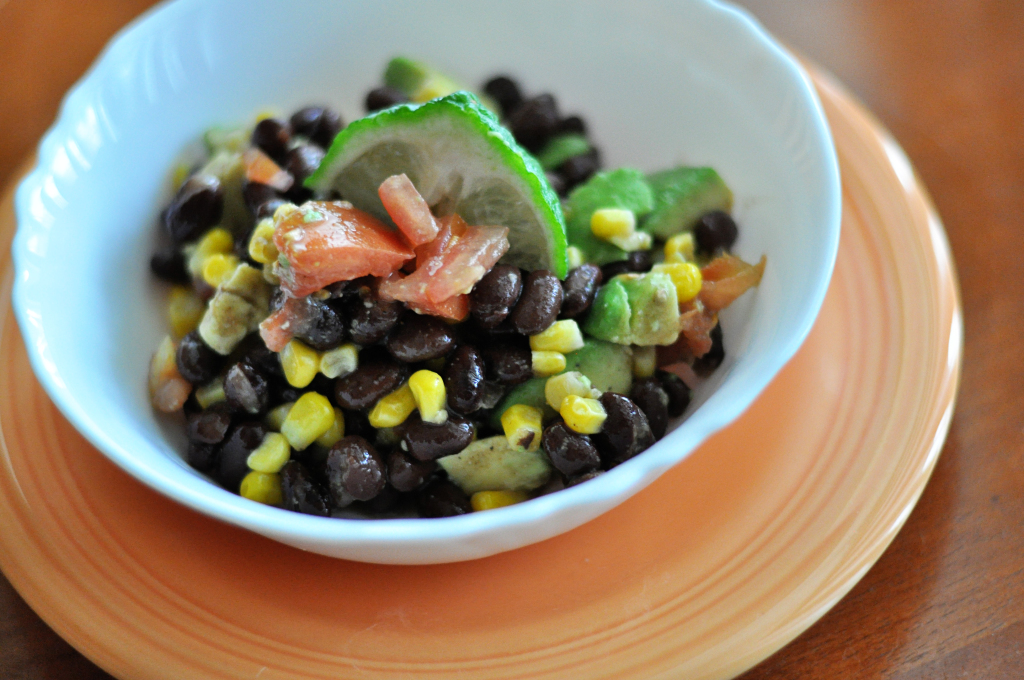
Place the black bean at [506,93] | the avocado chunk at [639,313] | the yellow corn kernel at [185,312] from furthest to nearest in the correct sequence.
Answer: the black bean at [506,93]
the yellow corn kernel at [185,312]
the avocado chunk at [639,313]

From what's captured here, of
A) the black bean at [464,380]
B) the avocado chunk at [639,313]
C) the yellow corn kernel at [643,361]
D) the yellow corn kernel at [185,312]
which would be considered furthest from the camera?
the yellow corn kernel at [185,312]

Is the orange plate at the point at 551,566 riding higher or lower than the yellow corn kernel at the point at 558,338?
lower

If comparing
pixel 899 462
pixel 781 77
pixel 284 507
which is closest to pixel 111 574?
pixel 284 507

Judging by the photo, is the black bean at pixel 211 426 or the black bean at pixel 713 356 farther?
the black bean at pixel 713 356

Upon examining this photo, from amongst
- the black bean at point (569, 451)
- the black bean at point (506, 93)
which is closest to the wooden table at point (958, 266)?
the black bean at point (569, 451)

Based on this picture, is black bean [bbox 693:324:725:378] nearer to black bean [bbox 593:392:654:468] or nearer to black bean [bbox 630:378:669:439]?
black bean [bbox 630:378:669:439]

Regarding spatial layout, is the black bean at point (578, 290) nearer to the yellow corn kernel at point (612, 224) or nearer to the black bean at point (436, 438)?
the yellow corn kernel at point (612, 224)

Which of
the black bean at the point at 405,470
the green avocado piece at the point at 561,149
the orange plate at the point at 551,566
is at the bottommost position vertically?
the orange plate at the point at 551,566
